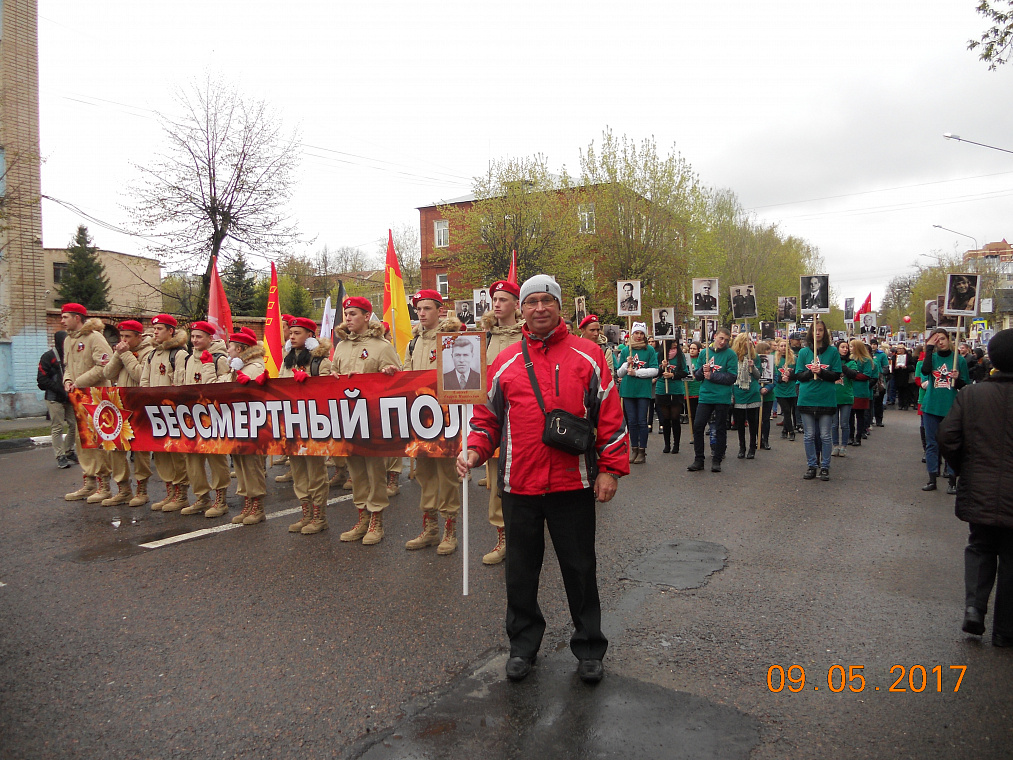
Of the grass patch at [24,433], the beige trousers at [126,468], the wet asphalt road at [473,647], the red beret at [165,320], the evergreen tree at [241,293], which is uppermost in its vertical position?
the evergreen tree at [241,293]

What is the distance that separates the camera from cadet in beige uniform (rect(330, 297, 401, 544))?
21.2ft

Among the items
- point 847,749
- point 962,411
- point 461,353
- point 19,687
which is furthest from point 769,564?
point 19,687

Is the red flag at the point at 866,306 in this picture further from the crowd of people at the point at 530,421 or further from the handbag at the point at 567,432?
the handbag at the point at 567,432

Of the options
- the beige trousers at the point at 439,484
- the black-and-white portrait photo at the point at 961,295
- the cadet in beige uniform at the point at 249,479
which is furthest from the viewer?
the black-and-white portrait photo at the point at 961,295

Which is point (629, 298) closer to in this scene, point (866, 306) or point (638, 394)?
point (638, 394)

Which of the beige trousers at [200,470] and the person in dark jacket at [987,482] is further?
the beige trousers at [200,470]

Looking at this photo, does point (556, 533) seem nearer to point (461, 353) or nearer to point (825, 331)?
point (461, 353)

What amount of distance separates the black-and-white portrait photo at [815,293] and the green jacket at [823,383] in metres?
3.01

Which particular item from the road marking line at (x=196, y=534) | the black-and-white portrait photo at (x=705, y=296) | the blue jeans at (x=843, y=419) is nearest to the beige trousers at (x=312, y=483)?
the road marking line at (x=196, y=534)

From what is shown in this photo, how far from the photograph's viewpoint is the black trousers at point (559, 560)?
361cm

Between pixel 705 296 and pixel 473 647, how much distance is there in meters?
12.2

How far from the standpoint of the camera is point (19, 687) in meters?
3.66

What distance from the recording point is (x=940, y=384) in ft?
27.7

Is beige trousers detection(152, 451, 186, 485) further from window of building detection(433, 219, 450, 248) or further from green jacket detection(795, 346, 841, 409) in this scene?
window of building detection(433, 219, 450, 248)
